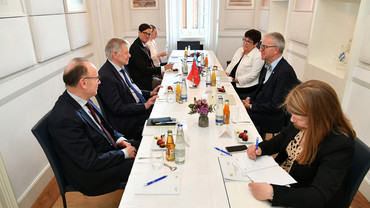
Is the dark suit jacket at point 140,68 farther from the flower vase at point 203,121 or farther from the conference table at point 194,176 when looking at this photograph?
the flower vase at point 203,121

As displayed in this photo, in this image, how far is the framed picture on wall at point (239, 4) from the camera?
6.52 metres

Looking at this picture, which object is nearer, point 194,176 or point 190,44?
point 194,176

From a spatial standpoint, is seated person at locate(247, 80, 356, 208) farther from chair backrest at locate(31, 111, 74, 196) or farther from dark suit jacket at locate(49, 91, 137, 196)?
chair backrest at locate(31, 111, 74, 196)

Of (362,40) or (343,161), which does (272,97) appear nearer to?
(362,40)

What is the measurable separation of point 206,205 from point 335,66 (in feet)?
11.0

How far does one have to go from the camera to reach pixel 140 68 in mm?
→ 3986

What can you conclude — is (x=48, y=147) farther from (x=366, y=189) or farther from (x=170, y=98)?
(x=366, y=189)

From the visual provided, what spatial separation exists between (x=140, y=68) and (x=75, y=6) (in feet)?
4.92

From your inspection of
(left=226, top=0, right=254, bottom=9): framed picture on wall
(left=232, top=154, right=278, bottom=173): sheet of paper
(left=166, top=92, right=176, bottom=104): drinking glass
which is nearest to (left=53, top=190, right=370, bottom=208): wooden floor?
(left=166, top=92, right=176, bottom=104): drinking glass

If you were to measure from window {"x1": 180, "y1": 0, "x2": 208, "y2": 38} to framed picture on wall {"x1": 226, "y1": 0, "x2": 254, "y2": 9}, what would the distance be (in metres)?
0.63

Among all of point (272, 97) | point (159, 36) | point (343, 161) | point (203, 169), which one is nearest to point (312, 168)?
point (343, 161)

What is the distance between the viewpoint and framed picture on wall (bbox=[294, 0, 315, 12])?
3.89m

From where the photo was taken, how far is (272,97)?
9.35 ft

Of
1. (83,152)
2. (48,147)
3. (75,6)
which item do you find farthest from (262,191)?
(75,6)
